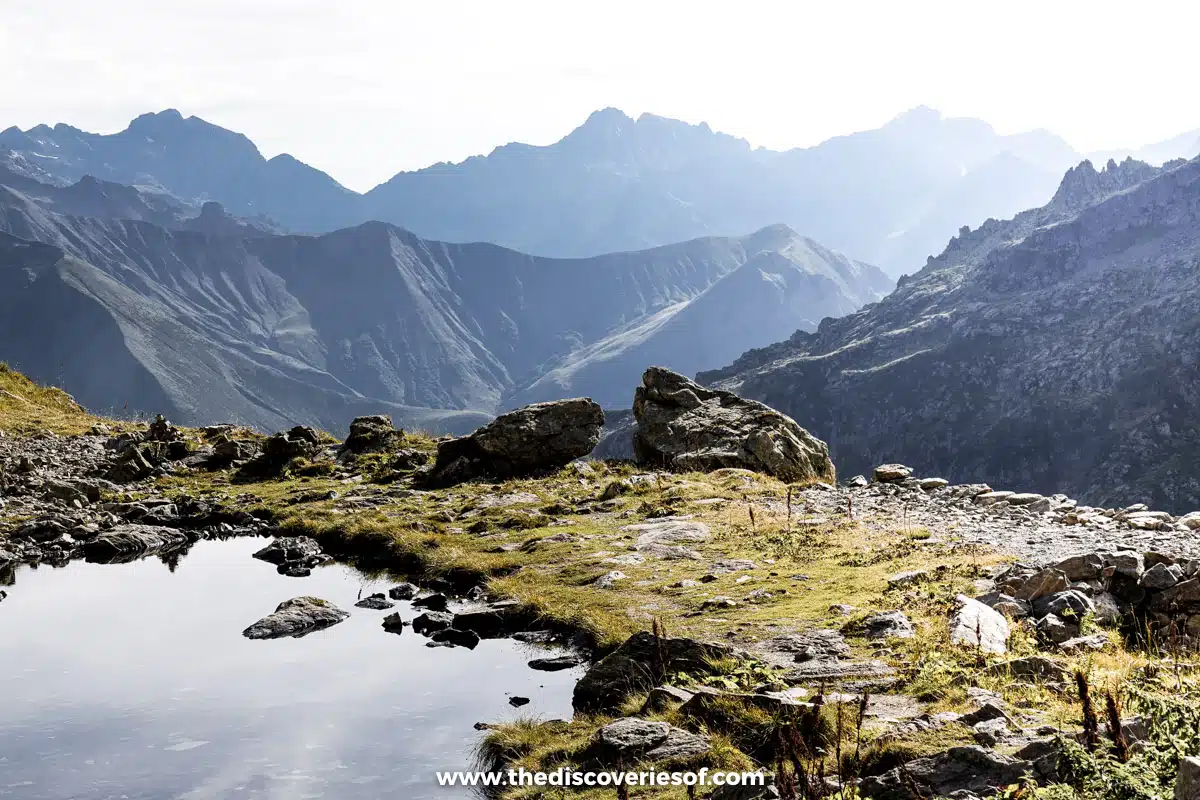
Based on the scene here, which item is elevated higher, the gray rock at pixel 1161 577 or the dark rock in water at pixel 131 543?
the dark rock in water at pixel 131 543

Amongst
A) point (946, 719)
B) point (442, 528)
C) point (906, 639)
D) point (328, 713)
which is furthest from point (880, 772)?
point (442, 528)

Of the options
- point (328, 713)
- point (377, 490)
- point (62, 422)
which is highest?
point (62, 422)

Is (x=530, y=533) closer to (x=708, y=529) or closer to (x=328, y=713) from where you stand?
(x=708, y=529)

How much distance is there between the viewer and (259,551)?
85.4ft

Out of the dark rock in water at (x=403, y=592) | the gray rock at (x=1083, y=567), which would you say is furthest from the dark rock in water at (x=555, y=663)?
the gray rock at (x=1083, y=567)

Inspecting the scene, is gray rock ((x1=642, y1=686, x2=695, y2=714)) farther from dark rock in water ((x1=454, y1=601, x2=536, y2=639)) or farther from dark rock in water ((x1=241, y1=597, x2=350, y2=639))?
dark rock in water ((x1=241, y1=597, x2=350, y2=639))

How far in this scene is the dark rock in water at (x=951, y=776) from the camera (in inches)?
338

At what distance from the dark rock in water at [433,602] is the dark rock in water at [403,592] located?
54 centimetres

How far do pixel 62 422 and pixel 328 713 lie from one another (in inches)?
1478

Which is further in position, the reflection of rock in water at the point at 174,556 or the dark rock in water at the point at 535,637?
the reflection of rock in water at the point at 174,556

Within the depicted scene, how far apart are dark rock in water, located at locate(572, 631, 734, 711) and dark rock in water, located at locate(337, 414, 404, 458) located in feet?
92.8

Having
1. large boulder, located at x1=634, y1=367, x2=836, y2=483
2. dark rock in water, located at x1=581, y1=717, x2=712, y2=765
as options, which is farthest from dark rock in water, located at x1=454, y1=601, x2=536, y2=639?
large boulder, located at x1=634, y1=367, x2=836, y2=483

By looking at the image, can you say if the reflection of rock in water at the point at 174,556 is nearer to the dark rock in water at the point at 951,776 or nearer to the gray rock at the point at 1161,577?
the dark rock in water at the point at 951,776

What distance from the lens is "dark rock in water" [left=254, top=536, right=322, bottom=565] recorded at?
25.1 metres
